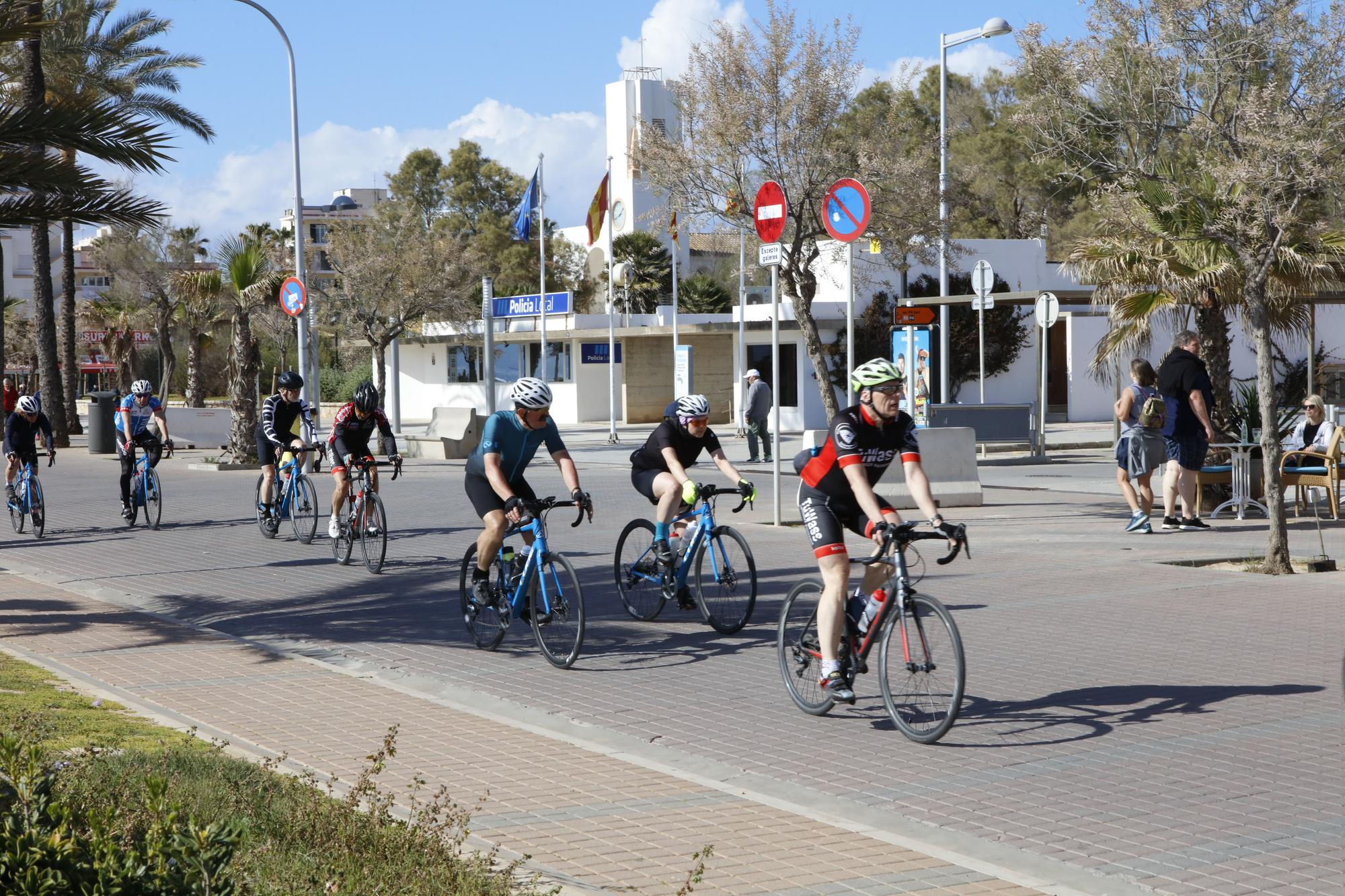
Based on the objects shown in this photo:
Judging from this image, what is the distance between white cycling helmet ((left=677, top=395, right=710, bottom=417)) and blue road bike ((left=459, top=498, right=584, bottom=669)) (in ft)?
4.56

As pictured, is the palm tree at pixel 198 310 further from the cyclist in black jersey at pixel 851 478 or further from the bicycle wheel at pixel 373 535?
the cyclist in black jersey at pixel 851 478

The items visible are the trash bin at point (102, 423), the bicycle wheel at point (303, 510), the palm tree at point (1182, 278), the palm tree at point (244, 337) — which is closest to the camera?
the bicycle wheel at point (303, 510)

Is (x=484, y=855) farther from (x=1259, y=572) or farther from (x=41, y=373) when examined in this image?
(x=41, y=373)

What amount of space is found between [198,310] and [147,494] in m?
29.8

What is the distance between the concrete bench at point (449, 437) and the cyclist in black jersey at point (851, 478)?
883 inches

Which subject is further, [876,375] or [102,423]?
[102,423]

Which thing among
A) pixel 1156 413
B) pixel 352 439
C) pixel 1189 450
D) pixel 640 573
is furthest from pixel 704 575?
pixel 1189 450

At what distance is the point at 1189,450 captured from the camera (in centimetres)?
1505

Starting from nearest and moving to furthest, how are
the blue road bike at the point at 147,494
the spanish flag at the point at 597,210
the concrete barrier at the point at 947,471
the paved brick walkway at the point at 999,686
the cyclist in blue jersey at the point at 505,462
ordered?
1. the paved brick walkway at the point at 999,686
2. the cyclist in blue jersey at the point at 505,462
3. the blue road bike at the point at 147,494
4. the concrete barrier at the point at 947,471
5. the spanish flag at the point at 597,210

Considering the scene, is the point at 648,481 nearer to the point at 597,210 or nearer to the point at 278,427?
the point at 278,427

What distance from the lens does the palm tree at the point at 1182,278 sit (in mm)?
16078

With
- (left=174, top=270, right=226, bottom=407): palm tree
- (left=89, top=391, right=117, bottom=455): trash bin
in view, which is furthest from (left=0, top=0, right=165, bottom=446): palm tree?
(left=174, top=270, right=226, bottom=407): palm tree

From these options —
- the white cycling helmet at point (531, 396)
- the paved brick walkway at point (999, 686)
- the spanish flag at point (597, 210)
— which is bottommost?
the paved brick walkway at point (999, 686)

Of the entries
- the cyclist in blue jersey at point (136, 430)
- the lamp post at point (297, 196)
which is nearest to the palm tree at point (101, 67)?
the lamp post at point (297, 196)
